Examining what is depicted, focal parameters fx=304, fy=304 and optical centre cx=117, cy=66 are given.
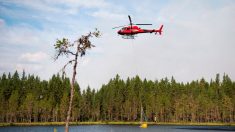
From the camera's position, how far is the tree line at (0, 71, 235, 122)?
14162 cm

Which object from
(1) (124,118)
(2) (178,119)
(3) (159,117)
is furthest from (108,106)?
(2) (178,119)

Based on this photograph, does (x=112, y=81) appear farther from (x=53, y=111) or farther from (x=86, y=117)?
(x=53, y=111)

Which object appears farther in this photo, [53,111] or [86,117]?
[86,117]

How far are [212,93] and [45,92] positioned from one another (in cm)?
8355

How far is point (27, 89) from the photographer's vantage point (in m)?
148

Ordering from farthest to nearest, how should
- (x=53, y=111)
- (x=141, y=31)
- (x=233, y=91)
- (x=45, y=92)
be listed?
(x=233, y=91) → (x=45, y=92) → (x=53, y=111) → (x=141, y=31)

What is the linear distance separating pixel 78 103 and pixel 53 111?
14154mm

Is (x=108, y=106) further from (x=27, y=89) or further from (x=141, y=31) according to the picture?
(x=141, y=31)

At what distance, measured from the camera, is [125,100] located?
511 feet

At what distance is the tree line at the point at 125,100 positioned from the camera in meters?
142

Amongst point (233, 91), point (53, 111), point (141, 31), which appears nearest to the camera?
point (141, 31)

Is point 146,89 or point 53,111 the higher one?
point 146,89

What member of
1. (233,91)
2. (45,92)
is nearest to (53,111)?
(45,92)

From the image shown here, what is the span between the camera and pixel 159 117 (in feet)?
522
